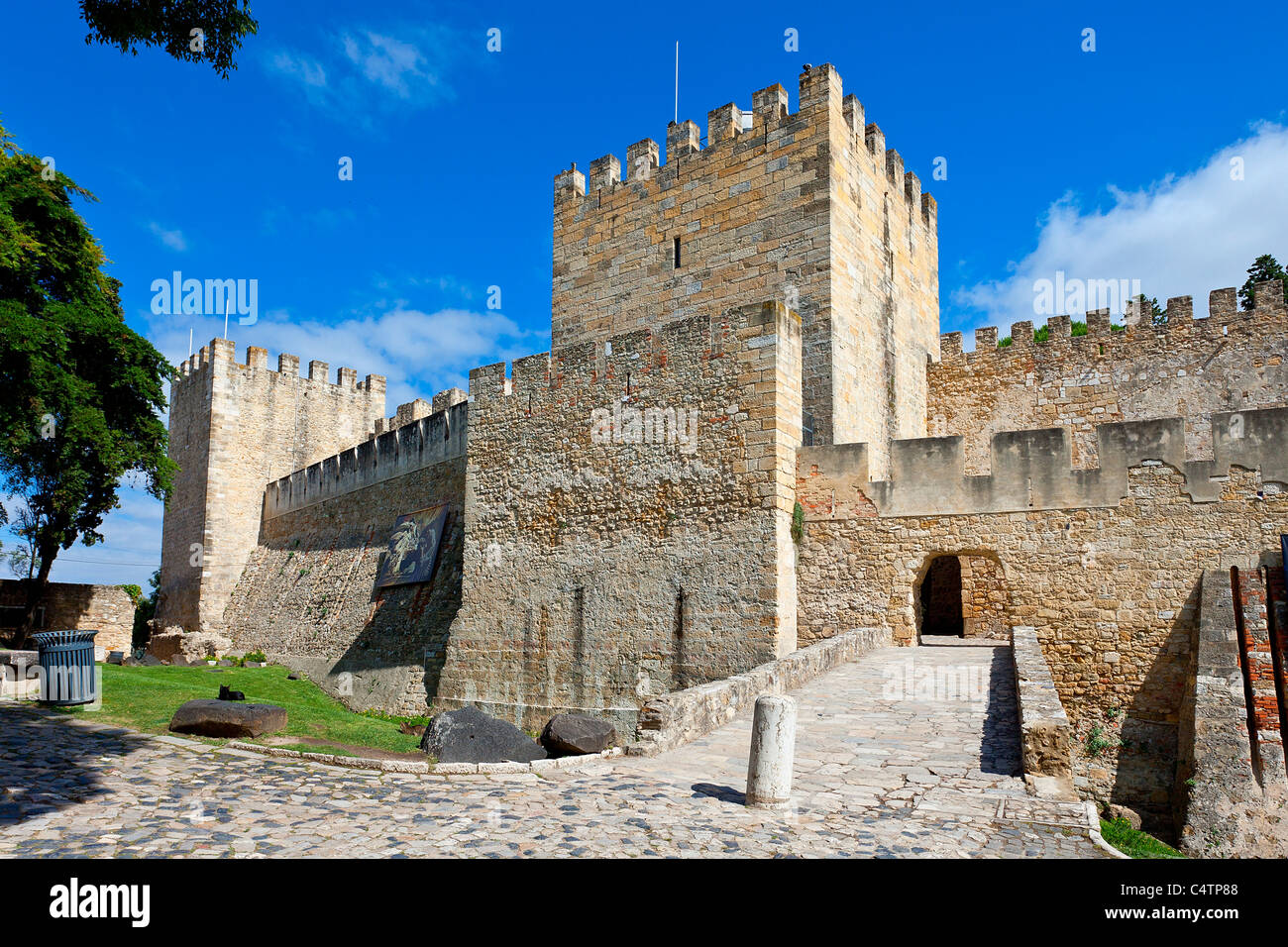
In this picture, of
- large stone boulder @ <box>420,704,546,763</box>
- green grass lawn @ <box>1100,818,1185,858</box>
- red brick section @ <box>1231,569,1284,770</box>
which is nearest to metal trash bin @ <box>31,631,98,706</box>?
large stone boulder @ <box>420,704,546,763</box>

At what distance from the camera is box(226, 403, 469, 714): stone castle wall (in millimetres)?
18453

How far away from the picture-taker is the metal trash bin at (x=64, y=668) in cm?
1005

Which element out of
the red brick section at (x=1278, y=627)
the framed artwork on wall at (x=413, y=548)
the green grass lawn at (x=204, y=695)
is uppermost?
the framed artwork on wall at (x=413, y=548)

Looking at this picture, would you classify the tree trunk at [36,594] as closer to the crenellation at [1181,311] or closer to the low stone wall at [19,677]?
the low stone wall at [19,677]

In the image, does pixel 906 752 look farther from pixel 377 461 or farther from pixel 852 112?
pixel 377 461

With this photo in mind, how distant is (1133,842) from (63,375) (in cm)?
1698

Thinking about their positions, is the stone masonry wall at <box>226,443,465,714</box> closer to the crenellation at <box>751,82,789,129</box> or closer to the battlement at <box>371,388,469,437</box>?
the battlement at <box>371,388,469,437</box>

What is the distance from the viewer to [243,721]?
9172 mm

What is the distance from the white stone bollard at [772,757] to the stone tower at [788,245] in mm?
7553

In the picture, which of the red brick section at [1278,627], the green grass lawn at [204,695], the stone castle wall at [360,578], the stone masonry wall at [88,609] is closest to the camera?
the red brick section at [1278,627]

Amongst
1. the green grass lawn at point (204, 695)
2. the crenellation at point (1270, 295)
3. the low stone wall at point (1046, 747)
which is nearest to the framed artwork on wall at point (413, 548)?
the green grass lawn at point (204, 695)
